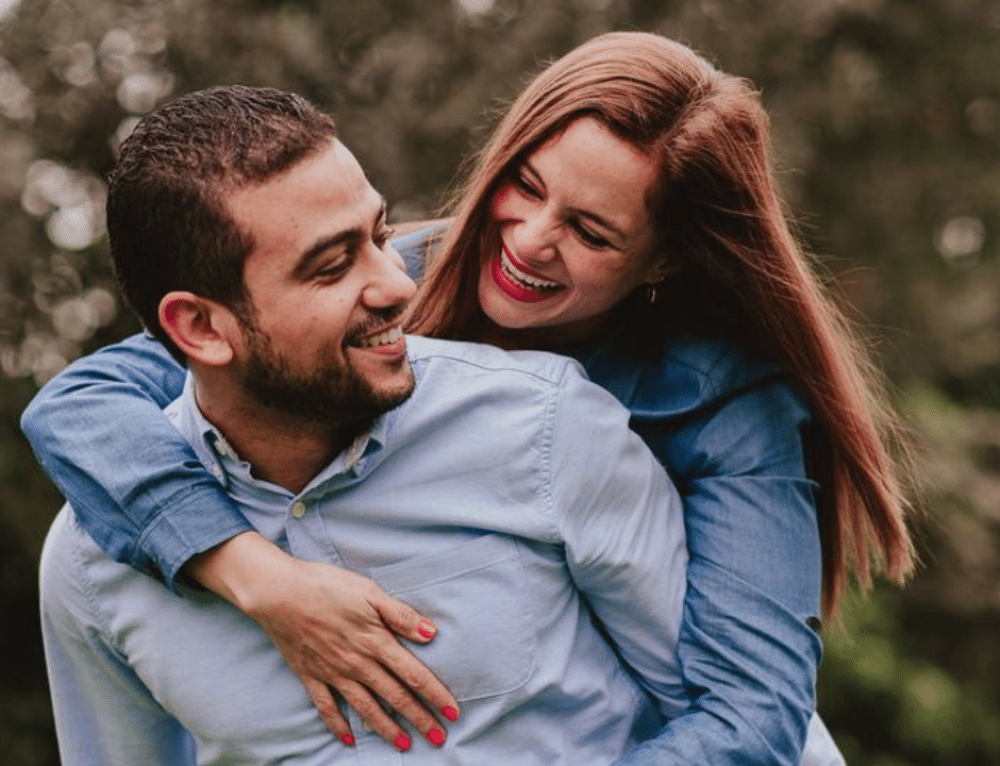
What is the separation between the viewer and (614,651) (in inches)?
92.9

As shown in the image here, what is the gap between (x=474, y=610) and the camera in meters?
2.22

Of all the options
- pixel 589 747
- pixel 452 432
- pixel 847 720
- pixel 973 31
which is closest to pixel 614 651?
pixel 589 747

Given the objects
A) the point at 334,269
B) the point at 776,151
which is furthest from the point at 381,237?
the point at 776,151

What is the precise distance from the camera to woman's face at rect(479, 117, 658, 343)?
8.12 ft

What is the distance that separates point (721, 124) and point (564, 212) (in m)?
0.30

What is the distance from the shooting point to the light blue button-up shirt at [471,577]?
2.22m

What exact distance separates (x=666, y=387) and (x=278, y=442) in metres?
0.68

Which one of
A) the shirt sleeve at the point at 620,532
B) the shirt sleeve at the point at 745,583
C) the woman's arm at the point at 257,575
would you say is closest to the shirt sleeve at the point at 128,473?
the woman's arm at the point at 257,575

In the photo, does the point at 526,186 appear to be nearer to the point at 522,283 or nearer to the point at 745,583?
the point at 522,283

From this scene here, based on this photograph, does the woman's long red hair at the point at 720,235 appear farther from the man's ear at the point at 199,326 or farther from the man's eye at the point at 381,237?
the man's ear at the point at 199,326

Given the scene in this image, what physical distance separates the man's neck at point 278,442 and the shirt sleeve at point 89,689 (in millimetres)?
315

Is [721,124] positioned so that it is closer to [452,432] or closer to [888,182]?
[452,432]

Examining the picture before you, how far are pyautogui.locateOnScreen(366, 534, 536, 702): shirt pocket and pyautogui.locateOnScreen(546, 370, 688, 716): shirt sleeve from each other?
0.11 m

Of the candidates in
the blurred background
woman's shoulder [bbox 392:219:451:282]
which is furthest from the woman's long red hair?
the blurred background
